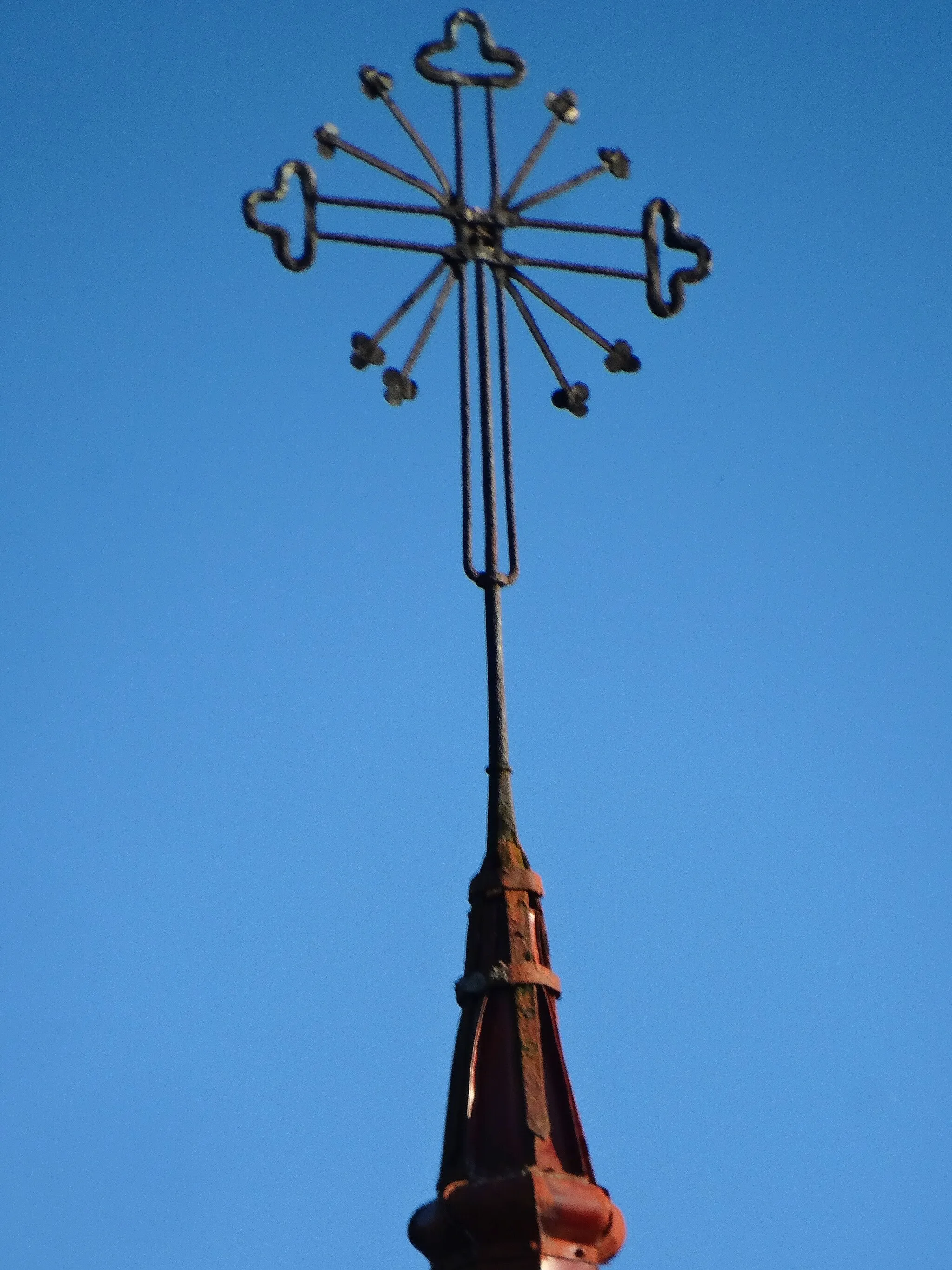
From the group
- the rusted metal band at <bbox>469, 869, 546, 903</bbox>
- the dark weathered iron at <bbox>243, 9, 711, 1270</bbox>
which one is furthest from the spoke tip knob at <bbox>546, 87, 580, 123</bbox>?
the rusted metal band at <bbox>469, 869, 546, 903</bbox>

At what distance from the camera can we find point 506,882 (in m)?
3.45

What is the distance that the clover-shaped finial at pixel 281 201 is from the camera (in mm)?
4297

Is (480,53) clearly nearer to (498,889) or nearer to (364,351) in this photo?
(364,351)

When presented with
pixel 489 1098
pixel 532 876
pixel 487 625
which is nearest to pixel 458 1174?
pixel 489 1098

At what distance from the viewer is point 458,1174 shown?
312cm

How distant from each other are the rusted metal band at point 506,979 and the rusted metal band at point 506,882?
17 cm

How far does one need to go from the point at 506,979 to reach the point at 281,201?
2.15m

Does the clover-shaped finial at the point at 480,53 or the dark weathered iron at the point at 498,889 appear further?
the clover-shaped finial at the point at 480,53

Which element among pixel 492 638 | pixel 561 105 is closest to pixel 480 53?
pixel 561 105

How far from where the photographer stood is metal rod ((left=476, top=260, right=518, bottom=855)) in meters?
3.57

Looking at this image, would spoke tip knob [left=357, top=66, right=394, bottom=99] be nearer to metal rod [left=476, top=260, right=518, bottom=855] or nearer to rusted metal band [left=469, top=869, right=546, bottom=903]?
metal rod [left=476, top=260, right=518, bottom=855]

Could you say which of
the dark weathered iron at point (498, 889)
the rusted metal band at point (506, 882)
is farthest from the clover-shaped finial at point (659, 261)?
the rusted metal band at point (506, 882)

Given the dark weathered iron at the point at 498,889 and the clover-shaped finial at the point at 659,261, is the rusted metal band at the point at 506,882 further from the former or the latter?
the clover-shaped finial at the point at 659,261

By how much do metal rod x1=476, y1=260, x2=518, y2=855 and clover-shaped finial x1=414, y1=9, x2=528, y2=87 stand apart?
621 millimetres
